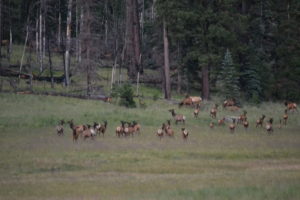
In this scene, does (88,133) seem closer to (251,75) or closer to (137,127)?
(137,127)

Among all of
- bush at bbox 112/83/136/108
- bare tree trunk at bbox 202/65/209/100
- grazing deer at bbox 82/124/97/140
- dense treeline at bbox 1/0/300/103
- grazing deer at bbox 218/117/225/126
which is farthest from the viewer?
bare tree trunk at bbox 202/65/209/100

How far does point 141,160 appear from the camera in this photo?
2725 centimetres

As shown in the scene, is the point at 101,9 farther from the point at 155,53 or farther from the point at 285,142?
the point at 285,142

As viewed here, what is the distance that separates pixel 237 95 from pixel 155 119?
14623 millimetres

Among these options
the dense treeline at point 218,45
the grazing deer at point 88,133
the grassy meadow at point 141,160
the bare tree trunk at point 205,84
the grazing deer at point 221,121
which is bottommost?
the grassy meadow at point 141,160

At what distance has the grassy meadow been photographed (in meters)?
20.6

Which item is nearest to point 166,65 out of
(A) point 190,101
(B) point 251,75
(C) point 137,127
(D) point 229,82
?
(D) point 229,82

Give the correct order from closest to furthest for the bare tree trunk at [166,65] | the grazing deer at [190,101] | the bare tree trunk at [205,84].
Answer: the grazing deer at [190,101]
the bare tree trunk at [166,65]
the bare tree trunk at [205,84]

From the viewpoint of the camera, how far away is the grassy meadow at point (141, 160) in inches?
812

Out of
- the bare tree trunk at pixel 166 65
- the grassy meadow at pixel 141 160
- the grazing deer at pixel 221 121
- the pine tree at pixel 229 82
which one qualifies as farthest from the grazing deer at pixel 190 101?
the grazing deer at pixel 221 121

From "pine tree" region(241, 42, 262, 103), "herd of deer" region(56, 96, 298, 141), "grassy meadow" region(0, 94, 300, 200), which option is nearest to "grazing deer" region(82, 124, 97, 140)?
"herd of deer" region(56, 96, 298, 141)

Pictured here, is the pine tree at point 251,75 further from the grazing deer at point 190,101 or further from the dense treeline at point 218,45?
the grazing deer at point 190,101

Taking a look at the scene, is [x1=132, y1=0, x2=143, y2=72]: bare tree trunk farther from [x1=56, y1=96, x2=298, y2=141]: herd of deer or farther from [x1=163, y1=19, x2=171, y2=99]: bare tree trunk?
[x1=56, y1=96, x2=298, y2=141]: herd of deer

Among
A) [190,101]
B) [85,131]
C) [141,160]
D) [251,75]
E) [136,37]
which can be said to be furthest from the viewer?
[136,37]
